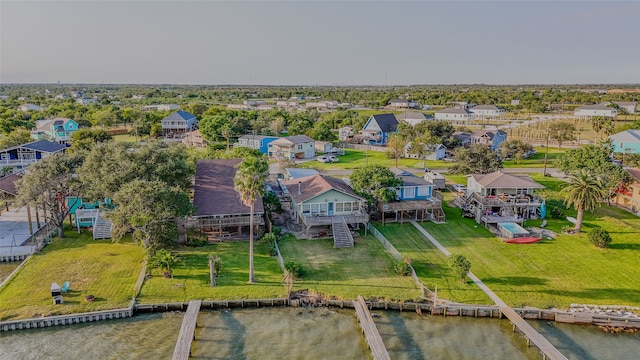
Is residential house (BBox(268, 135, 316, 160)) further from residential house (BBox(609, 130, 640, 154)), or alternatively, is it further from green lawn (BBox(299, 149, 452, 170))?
residential house (BBox(609, 130, 640, 154))

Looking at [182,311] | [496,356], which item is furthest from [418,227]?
[182,311]

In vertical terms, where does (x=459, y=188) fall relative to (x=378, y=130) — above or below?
below

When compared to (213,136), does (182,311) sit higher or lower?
lower

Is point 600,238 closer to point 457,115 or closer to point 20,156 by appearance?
point 20,156

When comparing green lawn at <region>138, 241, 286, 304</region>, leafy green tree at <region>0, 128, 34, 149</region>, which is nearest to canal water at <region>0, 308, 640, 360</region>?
green lawn at <region>138, 241, 286, 304</region>

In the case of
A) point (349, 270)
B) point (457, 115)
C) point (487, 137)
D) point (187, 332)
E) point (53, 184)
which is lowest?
point (187, 332)

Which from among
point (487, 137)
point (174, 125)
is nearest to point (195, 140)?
point (174, 125)

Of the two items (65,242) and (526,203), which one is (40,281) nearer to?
(65,242)
